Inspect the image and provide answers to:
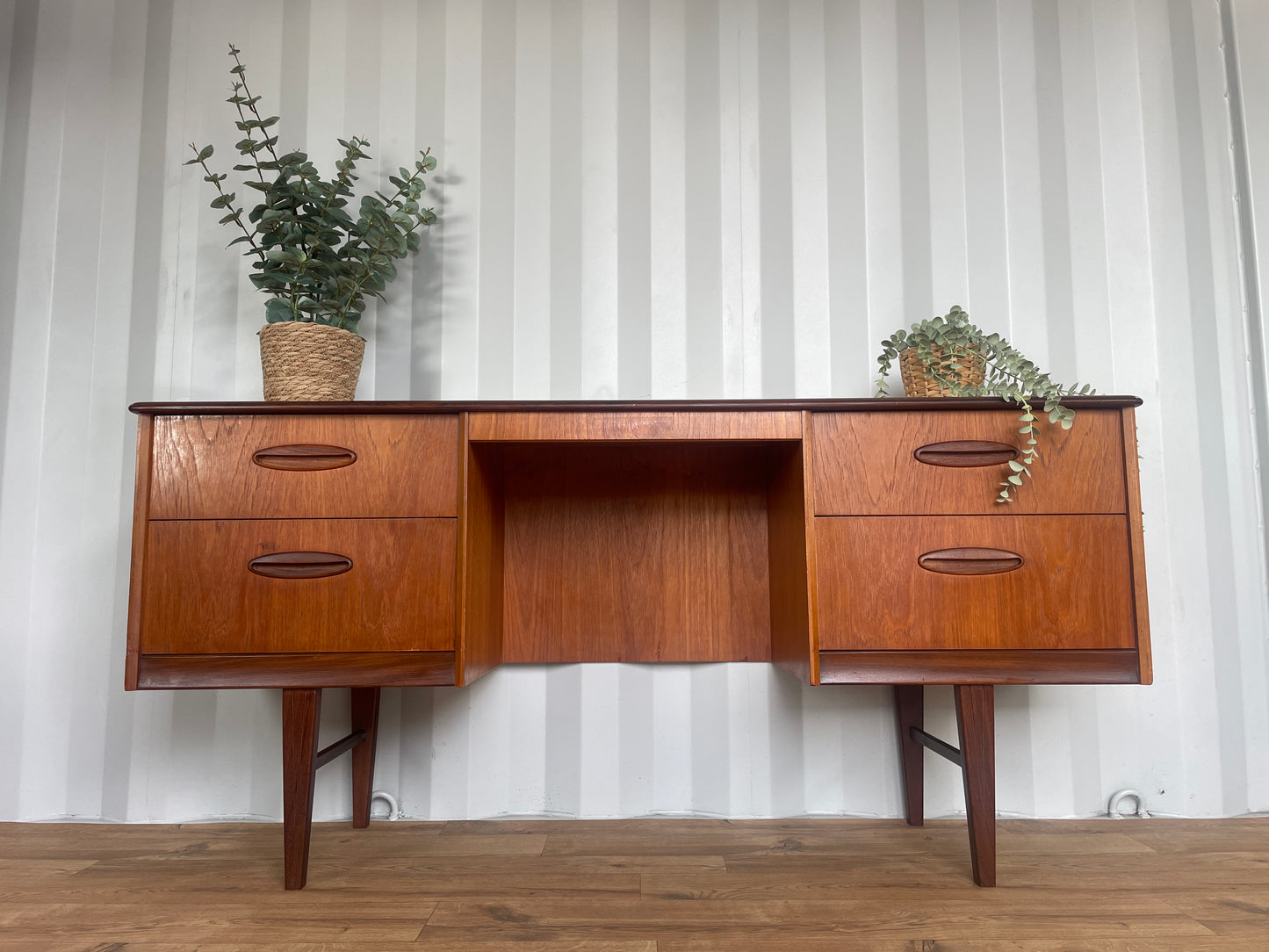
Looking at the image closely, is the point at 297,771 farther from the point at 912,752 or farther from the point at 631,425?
the point at 912,752

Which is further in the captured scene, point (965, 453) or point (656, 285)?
point (656, 285)

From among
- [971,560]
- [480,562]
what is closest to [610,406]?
[480,562]

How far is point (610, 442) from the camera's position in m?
1.11

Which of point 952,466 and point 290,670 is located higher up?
point 952,466

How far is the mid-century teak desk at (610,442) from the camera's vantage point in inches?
42.4

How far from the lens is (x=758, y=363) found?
1.55m

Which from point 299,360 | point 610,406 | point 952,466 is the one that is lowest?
point 952,466

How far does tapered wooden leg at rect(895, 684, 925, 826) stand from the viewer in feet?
4.59

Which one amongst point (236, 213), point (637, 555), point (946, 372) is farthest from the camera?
point (637, 555)

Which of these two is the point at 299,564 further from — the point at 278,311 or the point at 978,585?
the point at 978,585

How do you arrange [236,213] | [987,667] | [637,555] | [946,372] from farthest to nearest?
[637,555] → [236,213] → [946,372] → [987,667]

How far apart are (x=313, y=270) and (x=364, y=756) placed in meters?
0.95

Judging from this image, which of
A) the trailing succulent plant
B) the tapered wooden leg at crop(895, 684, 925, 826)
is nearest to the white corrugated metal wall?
the tapered wooden leg at crop(895, 684, 925, 826)

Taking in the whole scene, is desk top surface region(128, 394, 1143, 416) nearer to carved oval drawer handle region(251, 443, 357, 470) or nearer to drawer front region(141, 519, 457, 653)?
carved oval drawer handle region(251, 443, 357, 470)
